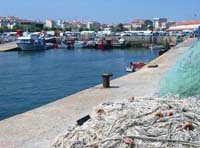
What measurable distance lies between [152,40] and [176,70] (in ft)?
273

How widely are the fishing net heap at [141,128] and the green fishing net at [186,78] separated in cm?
62

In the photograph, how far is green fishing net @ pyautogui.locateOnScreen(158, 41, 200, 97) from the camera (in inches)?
230

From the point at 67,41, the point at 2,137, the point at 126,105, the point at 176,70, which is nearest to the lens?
the point at 126,105

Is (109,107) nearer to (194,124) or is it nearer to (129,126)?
(129,126)

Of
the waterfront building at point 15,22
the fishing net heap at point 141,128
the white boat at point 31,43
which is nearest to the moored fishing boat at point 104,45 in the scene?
the white boat at point 31,43

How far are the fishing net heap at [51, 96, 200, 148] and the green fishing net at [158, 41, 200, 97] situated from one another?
62cm

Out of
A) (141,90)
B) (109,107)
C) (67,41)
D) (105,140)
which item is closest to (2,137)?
(109,107)

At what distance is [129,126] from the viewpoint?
4758 mm

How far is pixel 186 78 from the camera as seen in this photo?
5922 millimetres

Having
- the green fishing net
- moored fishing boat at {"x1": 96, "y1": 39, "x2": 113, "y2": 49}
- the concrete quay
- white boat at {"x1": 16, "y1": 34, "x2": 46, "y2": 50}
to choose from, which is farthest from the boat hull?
the green fishing net

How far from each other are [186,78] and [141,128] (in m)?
1.46

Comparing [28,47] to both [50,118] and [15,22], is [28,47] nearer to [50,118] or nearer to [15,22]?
[50,118]

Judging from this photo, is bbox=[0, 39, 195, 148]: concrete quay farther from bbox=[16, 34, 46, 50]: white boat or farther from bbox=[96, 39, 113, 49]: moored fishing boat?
bbox=[16, 34, 46, 50]: white boat

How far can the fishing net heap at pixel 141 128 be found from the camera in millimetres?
4609
